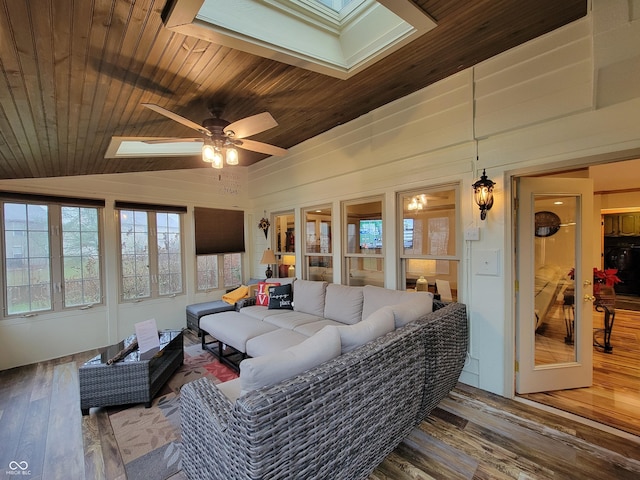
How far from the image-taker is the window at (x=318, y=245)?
447 centimetres

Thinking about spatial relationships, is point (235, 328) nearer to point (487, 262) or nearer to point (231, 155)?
point (231, 155)

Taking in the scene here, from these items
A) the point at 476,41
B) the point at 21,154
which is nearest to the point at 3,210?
the point at 21,154

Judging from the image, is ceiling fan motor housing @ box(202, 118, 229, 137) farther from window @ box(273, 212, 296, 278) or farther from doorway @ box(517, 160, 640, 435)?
doorway @ box(517, 160, 640, 435)

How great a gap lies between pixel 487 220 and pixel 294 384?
2447mm

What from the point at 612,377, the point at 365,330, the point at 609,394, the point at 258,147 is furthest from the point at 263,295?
the point at 612,377

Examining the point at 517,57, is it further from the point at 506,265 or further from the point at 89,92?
the point at 89,92

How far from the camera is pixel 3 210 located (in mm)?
3480

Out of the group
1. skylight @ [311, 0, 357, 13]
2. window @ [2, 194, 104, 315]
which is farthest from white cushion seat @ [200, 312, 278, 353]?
skylight @ [311, 0, 357, 13]

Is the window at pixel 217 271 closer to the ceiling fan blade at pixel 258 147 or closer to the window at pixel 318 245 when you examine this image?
the window at pixel 318 245

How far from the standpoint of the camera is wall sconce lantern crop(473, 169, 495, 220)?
101 inches

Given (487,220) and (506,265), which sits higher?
(487,220)

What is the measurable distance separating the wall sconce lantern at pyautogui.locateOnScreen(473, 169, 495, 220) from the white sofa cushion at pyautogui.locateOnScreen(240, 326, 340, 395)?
6.52 feet

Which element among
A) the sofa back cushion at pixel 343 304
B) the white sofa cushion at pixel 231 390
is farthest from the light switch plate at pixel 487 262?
the white sofa cushion at pixel 231 390

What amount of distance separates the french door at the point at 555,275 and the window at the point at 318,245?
8.44 ft
